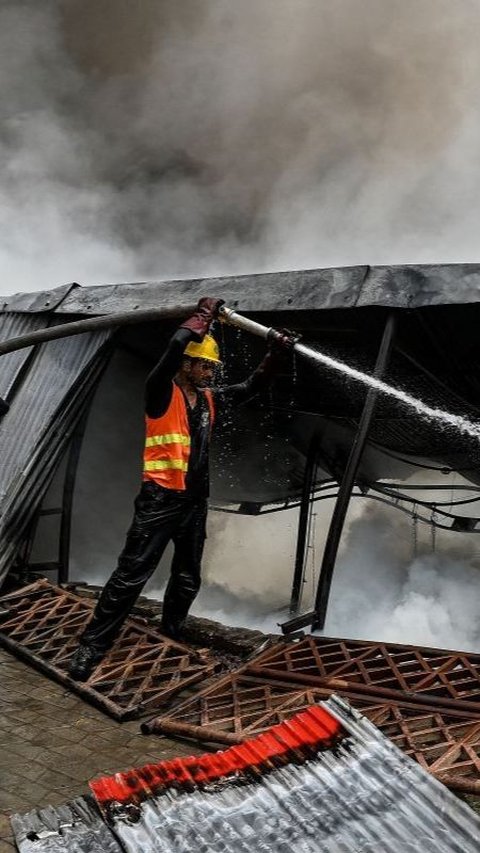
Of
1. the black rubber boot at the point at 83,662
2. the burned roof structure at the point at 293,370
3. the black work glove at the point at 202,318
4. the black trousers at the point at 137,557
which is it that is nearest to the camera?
the black work glove at the point at 202,318

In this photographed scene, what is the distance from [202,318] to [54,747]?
264cm

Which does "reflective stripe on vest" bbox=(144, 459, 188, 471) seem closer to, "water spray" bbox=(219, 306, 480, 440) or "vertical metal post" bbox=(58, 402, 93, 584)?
"water spray" bbox=(219, 306, 480, 440)

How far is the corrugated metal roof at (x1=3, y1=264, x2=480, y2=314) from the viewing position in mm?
4379

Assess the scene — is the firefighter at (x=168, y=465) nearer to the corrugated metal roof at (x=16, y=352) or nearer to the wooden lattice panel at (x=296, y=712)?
the wooden lattice panel at (x=296, y=712)

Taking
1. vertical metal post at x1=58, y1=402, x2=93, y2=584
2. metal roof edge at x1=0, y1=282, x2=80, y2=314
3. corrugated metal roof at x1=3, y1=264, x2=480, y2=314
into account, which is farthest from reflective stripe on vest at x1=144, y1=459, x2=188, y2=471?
vertical metal post at x1=58, y1=402, x2=93, y2=584

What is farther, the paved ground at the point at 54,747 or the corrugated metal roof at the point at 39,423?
the corrugated metal roof at the point at 39,423

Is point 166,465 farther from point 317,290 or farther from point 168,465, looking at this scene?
point 317,290

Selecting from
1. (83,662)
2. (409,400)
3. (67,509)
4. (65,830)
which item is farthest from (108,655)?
(409,400)

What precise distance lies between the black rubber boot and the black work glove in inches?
88.6

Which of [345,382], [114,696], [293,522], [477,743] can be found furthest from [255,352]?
[293,522]

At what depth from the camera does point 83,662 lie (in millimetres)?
4020

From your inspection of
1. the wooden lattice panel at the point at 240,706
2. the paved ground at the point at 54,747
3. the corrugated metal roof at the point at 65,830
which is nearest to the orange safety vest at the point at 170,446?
the wooden lattice panel at the point at 240,706

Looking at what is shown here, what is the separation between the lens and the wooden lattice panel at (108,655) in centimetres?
375

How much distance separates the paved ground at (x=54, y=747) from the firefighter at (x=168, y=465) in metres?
0.37
